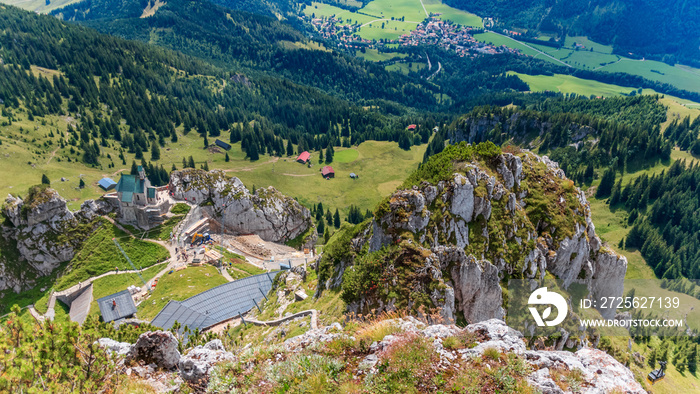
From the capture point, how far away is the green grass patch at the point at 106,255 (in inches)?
2783

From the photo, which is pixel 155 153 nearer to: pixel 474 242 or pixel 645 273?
pixel 474 242

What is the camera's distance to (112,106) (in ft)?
526

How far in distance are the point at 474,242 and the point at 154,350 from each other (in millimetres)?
33221

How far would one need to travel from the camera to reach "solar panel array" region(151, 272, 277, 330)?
168 ft

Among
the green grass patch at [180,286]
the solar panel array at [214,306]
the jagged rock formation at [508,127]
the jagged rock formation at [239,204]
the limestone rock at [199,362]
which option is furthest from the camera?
the jagged rock formation at [508,127]

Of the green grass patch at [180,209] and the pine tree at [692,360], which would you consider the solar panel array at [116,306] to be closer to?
the green grass patch at [180,209]

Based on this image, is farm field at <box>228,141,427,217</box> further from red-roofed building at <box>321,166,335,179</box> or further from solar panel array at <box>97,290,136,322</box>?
solar panel array at <box>97,290,136,322</box>

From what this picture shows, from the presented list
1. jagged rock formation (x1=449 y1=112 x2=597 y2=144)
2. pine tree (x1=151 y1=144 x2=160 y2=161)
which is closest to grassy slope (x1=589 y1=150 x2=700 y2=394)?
jagged rock formation (x1=449 y1=112 x2=597 y2=144)

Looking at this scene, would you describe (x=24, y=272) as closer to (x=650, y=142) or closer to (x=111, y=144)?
(x=111, y=144)

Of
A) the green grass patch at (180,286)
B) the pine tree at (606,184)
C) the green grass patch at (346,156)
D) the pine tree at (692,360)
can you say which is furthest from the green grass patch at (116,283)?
the pine tree at (606,184)

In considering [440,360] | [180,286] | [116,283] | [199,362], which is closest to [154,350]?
[199,362]

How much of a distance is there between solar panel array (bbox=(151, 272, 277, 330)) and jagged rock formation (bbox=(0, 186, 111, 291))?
128ft

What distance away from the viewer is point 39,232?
7394 centimetres

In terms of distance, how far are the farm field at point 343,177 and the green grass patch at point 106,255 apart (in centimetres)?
5913
